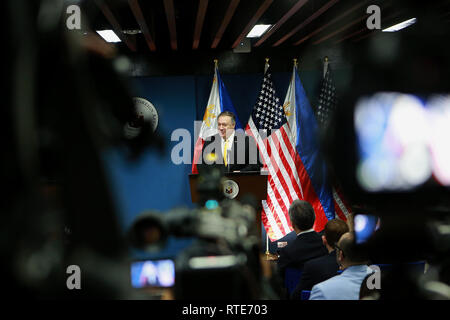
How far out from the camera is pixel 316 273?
2465mm

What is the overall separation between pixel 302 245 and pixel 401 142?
2.27 metres

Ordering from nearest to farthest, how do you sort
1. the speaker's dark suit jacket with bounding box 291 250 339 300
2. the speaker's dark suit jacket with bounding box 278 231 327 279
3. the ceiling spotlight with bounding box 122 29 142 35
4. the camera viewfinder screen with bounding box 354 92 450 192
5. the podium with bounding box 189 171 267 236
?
1. the camera viewfinder screen with bounding box 354 92 450 192
2. the speaker's dark suit jacket with bounding box 291 250 339 300
3. the speaker's dark suit jacket with bounding box 278 231 327 279
4. the podium with bounding box 189 171 267 236
5. the ceiling spotlight with bounding box 122 29 142 35

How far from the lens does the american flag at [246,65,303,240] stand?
4969 millimetres

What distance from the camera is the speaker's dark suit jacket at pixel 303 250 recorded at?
2836 millimetres

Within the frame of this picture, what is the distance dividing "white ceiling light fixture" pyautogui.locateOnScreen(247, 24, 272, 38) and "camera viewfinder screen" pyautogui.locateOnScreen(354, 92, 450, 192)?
4.15 meters

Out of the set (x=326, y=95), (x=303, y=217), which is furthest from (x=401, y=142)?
(x=326, y=95)

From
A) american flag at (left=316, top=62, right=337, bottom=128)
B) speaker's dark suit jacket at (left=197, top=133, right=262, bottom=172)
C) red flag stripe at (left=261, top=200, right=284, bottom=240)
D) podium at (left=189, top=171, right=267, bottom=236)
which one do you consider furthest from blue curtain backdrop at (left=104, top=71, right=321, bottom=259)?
podium at (left=189, top=171, right=267, bottom=236)

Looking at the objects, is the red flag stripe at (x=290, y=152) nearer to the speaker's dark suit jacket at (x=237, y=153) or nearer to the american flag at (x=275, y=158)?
the american flag at (x=275, y=158)

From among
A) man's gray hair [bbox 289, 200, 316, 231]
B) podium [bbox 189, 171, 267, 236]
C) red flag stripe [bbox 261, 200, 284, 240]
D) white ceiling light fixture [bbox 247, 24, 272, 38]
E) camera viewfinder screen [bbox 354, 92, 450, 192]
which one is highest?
white ceiling light fixture [bbox 247, 24, 272, 38]

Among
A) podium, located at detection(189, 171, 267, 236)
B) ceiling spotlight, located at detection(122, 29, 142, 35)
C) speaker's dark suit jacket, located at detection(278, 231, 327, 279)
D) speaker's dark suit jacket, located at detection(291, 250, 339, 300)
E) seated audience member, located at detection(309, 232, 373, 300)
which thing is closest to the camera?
seated audience member, located at detection(309, 232, 373, 300)

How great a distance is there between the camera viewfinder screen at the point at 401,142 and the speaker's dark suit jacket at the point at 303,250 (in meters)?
2.22

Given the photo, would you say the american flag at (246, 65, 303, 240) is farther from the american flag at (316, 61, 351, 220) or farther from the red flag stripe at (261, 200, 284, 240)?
the american flag at (316, 61, 351, 220)

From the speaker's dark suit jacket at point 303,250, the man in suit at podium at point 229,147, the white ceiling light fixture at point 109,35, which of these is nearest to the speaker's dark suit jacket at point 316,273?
the speaker's dark suit jacket at point 303,250
